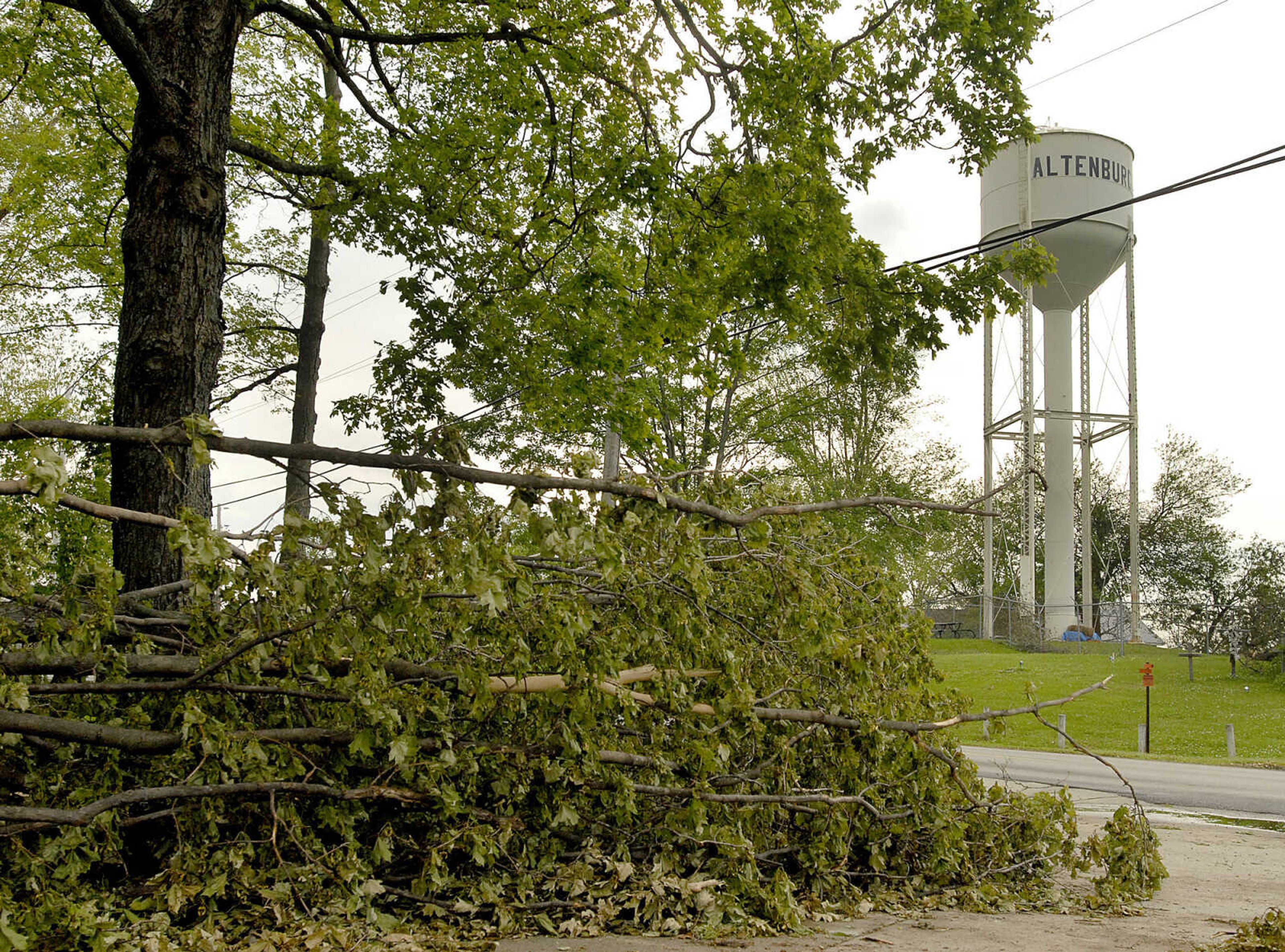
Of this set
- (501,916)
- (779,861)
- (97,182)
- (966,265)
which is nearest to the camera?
(501,916)

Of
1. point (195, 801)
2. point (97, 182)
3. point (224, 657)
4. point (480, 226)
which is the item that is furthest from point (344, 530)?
point (97, 182)

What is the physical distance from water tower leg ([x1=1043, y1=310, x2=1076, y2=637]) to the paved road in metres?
18.8

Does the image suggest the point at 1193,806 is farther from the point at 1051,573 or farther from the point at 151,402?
the point at 1051,573

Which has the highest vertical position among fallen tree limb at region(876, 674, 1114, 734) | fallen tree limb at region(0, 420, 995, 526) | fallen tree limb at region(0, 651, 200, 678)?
fallen tree limb at region(0, 420, 995, 526)

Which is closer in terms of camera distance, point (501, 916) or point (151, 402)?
point (501, 916)

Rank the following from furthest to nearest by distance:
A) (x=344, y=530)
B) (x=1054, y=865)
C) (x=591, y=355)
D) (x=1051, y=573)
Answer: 1. (x=1051, y=573)
2. (x=591, y=355)
3. (x=1054, y=865)
4. (x=344, y=530)

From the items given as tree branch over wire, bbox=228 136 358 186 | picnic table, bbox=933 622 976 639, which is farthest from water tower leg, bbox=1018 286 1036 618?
tree branch over wire, bbox=228 136 358 186

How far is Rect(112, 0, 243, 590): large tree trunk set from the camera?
6105mm

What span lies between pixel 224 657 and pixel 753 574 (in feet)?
8.16

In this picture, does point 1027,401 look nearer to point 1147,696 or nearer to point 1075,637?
point 1075,637

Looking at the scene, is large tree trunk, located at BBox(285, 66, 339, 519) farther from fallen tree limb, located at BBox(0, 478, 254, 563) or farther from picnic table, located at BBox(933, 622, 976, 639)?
picnic table, located at BBox(933, 622, 976, 639)

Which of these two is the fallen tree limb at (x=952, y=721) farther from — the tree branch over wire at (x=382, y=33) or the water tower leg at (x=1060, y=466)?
the water tower leg at (x=1060, y=466)

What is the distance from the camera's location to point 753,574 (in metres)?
5.20

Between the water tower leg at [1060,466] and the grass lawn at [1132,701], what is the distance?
278 cm
